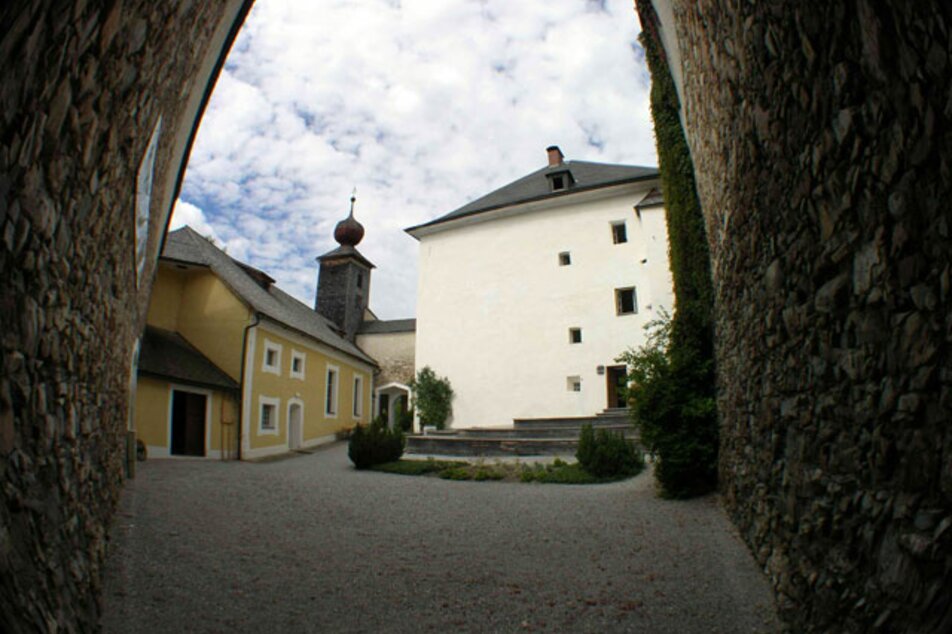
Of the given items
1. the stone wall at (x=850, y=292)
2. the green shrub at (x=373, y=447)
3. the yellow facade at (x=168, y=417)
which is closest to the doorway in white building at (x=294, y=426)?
the yellow facade at (x=168, y=417)

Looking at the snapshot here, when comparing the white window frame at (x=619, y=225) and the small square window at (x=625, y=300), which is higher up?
the white window frame at (x=619, y=225)

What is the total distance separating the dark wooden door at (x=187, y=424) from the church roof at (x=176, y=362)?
1.67 feet

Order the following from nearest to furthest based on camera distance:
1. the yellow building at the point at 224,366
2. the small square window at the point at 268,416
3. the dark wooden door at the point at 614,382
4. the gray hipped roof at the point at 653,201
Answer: the yellow building at the point at 224,366
the gray hipped roof at the point at 653,201
the small square window at the point at 268,416
the dark wooden door at the point at 614,382

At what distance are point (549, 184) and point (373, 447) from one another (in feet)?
41.6

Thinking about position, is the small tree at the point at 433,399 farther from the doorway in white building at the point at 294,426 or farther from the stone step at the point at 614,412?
the stone step at the point at 614,412

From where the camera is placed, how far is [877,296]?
6.72 feet

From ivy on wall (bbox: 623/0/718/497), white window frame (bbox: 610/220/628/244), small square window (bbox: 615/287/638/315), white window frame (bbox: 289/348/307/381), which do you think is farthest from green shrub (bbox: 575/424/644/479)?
white window frame (bbox: 289/348/307/381)

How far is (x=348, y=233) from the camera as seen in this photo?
31234 mm

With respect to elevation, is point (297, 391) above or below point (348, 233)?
below

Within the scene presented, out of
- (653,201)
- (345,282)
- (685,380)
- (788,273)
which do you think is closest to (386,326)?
(345,282)

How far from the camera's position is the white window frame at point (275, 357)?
16344 mm

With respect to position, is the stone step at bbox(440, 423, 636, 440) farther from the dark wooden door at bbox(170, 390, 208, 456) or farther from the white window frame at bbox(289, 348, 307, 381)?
the dark wooden door at bbox(170, 390, 208, 456)

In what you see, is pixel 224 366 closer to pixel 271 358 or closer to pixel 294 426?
pixel 271 358

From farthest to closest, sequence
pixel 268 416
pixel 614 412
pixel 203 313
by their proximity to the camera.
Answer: pixel 268 416
pixel 203 313
pixel 614 412
